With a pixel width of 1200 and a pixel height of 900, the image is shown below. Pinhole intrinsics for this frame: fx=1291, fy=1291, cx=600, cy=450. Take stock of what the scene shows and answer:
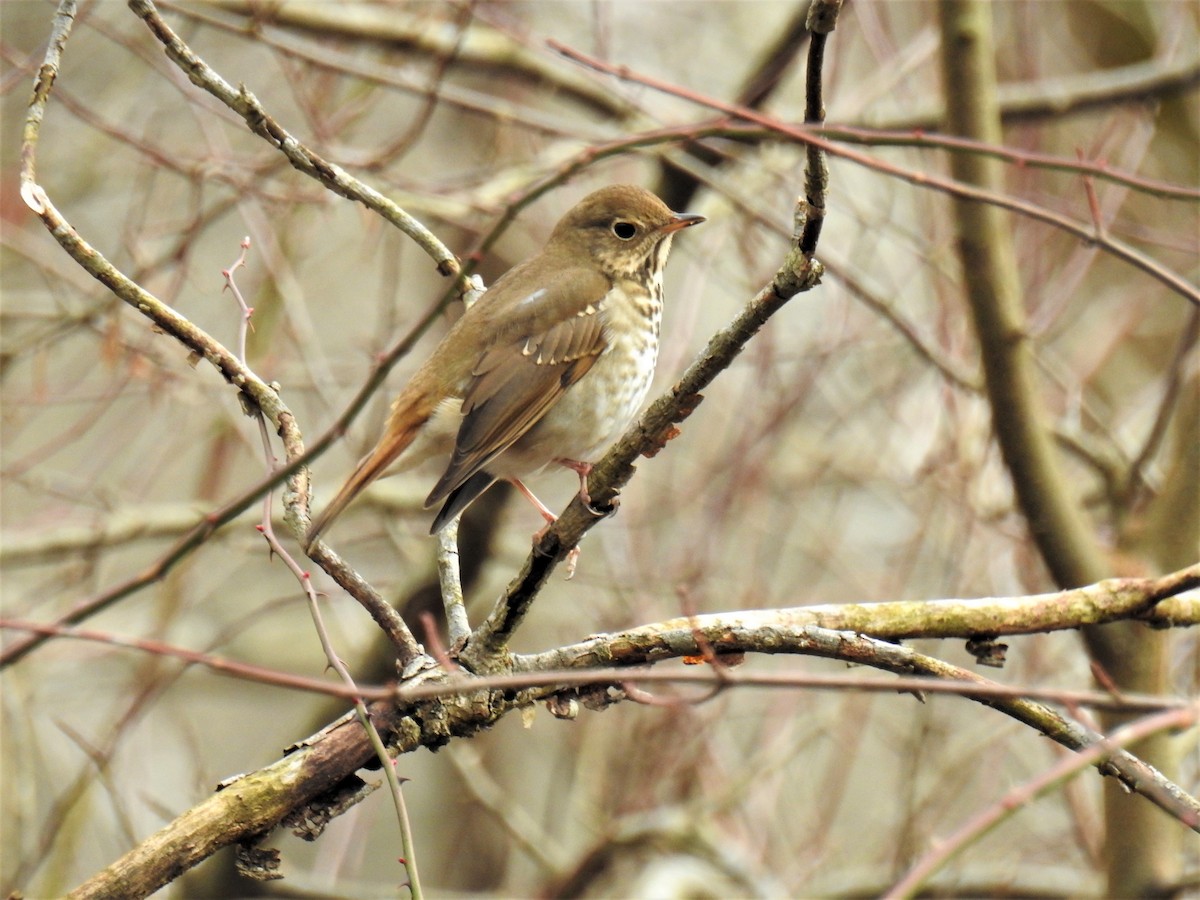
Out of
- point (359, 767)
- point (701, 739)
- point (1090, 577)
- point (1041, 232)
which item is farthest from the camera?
point (1041, 232)

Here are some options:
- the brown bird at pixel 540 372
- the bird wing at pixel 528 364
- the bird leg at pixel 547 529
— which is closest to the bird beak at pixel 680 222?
the brown bird at pixel 540 372

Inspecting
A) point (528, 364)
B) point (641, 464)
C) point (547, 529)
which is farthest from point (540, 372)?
point (641, 464)

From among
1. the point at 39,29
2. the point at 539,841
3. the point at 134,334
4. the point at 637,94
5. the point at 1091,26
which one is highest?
the point at 1091,26

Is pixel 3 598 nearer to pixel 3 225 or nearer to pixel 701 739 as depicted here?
pixel 3 225

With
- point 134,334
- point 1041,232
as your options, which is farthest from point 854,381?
point 134,334

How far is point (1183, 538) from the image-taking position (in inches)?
186

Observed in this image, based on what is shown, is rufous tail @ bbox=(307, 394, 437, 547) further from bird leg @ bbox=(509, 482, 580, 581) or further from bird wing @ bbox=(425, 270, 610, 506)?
bird leg @ bbox=(509, 482, 580, 581)

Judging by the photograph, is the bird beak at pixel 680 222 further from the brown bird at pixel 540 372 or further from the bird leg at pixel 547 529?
the bird leg at pixel 547 529

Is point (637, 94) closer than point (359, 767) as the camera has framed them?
No

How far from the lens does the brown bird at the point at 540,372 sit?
3.85 m

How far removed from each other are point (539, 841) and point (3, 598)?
3.51 meters

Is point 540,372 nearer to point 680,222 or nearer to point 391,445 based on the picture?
point 391,445

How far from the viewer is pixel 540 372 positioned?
4023 millimetres

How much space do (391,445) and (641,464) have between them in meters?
4.09
